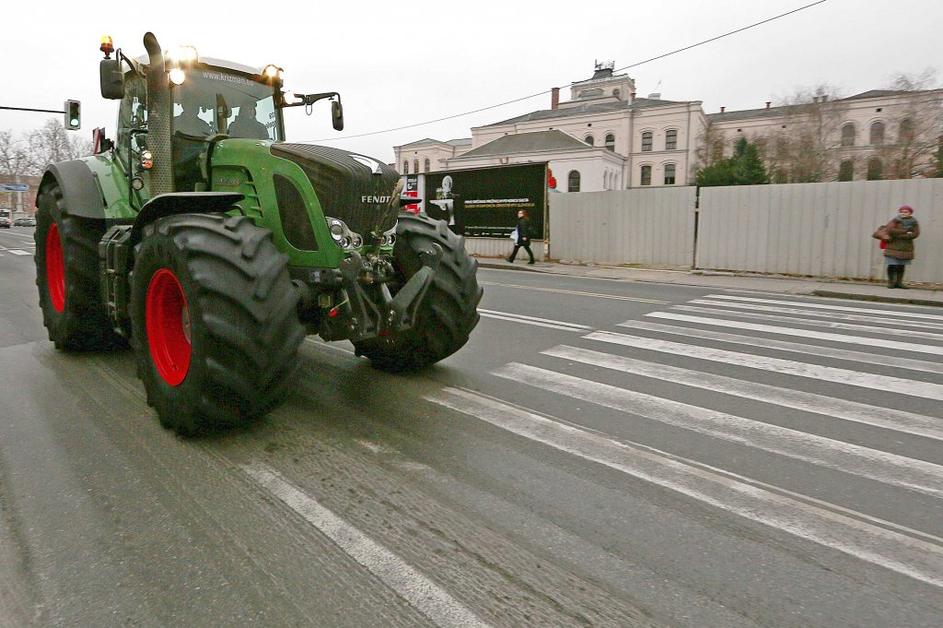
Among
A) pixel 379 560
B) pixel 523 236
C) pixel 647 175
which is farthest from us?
pixel 647 175

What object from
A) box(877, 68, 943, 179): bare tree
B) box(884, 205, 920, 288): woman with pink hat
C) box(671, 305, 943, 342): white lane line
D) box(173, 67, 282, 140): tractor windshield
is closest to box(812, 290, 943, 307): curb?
box(884, 205, 920, 288): woman with pink hat

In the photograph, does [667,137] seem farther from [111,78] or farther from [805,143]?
[111,78]


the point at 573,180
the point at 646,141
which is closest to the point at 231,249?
the point at 573,180

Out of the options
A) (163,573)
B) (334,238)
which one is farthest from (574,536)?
(334,238)

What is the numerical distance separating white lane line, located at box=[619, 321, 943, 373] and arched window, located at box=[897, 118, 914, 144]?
4170 cm

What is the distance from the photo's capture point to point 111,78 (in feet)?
16.3

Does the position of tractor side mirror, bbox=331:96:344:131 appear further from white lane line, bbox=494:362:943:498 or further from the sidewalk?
the sidewalk

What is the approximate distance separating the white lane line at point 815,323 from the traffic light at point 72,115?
976cm

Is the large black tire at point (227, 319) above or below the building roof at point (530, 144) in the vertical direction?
below

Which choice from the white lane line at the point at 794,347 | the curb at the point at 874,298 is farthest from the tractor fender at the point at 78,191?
the curb at the point at 874,298

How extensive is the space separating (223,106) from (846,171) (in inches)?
2189

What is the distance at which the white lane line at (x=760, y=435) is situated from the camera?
398cm

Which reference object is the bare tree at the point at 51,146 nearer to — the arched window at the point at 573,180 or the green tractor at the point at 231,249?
the arched window at the point at 573,180

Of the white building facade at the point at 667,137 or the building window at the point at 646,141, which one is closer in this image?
the white building facade at the point at 667,137
